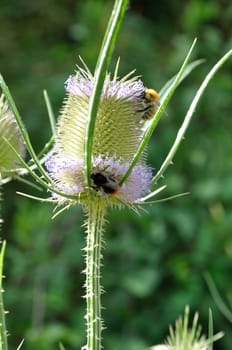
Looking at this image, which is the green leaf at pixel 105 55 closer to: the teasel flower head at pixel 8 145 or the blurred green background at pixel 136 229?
the teasel flower head at pixel 8 145

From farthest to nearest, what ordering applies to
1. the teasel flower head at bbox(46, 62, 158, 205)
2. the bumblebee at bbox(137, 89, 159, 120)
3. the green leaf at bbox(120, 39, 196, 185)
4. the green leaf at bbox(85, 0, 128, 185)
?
the bumblebee at bbox(137, 89, 159, 120) < the teasel flower head at bbox(46, 62, 158, 205) < the green leaf at bbox(120, 39, 196, 185) < the green leaf at bbox(85, 0, 128, 185)

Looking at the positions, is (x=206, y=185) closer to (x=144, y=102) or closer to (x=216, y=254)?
(x=216, y=254)

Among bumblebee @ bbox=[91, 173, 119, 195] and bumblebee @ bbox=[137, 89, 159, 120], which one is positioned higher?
bumblebee @ bbox=[137, 89, 159, 120]

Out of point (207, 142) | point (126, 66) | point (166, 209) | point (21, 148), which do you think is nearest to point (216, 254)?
point (166, 209)

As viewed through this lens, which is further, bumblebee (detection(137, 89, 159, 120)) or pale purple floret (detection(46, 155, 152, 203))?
bumblebee (detection(137, 89, 159, 120))

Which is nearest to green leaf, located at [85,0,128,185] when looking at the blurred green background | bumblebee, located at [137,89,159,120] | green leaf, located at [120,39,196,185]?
green leaf, located at [120,39,196,185]

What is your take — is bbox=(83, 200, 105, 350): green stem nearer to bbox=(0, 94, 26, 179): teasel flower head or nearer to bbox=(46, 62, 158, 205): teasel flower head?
bbox=(46, 62, 158, 205): teasel flower head

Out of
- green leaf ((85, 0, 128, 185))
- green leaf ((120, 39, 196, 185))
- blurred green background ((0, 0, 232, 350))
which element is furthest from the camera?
blurred green background ((0, 0, 232, 350))

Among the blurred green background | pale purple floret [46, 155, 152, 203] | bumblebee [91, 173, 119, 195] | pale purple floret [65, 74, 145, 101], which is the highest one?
the blurred green background
